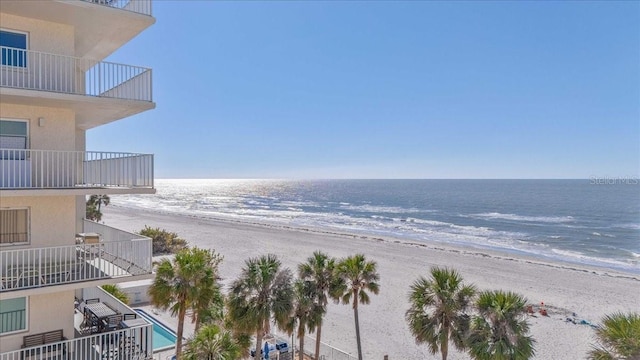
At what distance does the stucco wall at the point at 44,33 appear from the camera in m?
10.4

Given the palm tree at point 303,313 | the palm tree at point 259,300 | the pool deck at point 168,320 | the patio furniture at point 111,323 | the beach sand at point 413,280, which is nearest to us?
the patio furniture at point 111,323

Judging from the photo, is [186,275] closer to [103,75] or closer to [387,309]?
[103,75]

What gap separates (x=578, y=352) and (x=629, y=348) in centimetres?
1419

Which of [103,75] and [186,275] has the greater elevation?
[103,75]

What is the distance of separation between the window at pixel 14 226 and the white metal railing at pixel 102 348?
280cm

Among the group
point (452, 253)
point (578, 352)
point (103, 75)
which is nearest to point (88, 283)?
point (103, 75)

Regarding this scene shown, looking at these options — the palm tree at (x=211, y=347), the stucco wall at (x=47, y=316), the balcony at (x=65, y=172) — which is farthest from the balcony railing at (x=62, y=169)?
the palm tree at (x=211, y=347)

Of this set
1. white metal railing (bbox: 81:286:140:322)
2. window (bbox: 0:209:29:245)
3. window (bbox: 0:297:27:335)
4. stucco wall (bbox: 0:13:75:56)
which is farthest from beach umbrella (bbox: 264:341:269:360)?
stucco wall (bbox: 0:13:75:56)

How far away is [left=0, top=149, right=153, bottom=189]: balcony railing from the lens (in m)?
9.95

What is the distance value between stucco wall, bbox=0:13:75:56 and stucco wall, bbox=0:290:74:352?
6.63 m

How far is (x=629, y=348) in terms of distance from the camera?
33.3 ft

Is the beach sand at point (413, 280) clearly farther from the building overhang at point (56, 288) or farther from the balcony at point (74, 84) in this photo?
the balcony at point (74, 84)

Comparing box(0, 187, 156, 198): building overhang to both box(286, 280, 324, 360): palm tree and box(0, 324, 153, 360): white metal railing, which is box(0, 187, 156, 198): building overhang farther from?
box(286, 280, 324, 360): palm tree

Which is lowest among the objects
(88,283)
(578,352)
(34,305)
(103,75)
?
(578,352)
